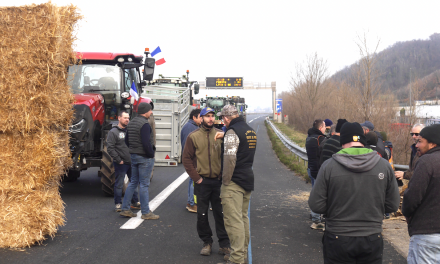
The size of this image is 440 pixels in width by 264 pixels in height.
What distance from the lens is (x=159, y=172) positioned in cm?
1343

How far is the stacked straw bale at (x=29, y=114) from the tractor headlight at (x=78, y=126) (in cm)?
228

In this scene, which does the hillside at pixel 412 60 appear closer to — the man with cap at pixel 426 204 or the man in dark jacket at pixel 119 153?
the man in dark jacket at pixel 119 153

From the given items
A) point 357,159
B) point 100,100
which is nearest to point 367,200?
point 357,159

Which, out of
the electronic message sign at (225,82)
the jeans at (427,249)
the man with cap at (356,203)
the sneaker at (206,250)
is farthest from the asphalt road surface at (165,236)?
the electronic message sign at (225,82)

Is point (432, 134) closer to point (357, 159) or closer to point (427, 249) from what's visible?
point (357, 159)

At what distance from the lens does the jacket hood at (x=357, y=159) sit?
344 cm

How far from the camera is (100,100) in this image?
9.21 meters

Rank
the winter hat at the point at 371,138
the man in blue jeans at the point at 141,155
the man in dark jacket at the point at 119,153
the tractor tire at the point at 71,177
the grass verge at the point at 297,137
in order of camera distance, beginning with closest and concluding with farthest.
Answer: the winter hat at the point at 371,138 → the man in blue jeans at the point at 141,155 → the man in dark jacket at the point at 119,153 → the tractor tire at the point at 71,177 → the grass verge at the point at 297,137

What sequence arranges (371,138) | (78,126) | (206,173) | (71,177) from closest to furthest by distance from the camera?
(206,173) → (371,138) → (78,126) → (71,177)

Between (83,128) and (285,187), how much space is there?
18.6 ft

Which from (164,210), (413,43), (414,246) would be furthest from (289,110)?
(413,43)

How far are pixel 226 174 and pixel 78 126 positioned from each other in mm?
4370

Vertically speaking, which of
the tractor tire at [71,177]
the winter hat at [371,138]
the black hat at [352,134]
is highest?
the black hat at [352,134]

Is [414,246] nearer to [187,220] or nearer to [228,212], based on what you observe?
[228,212]
